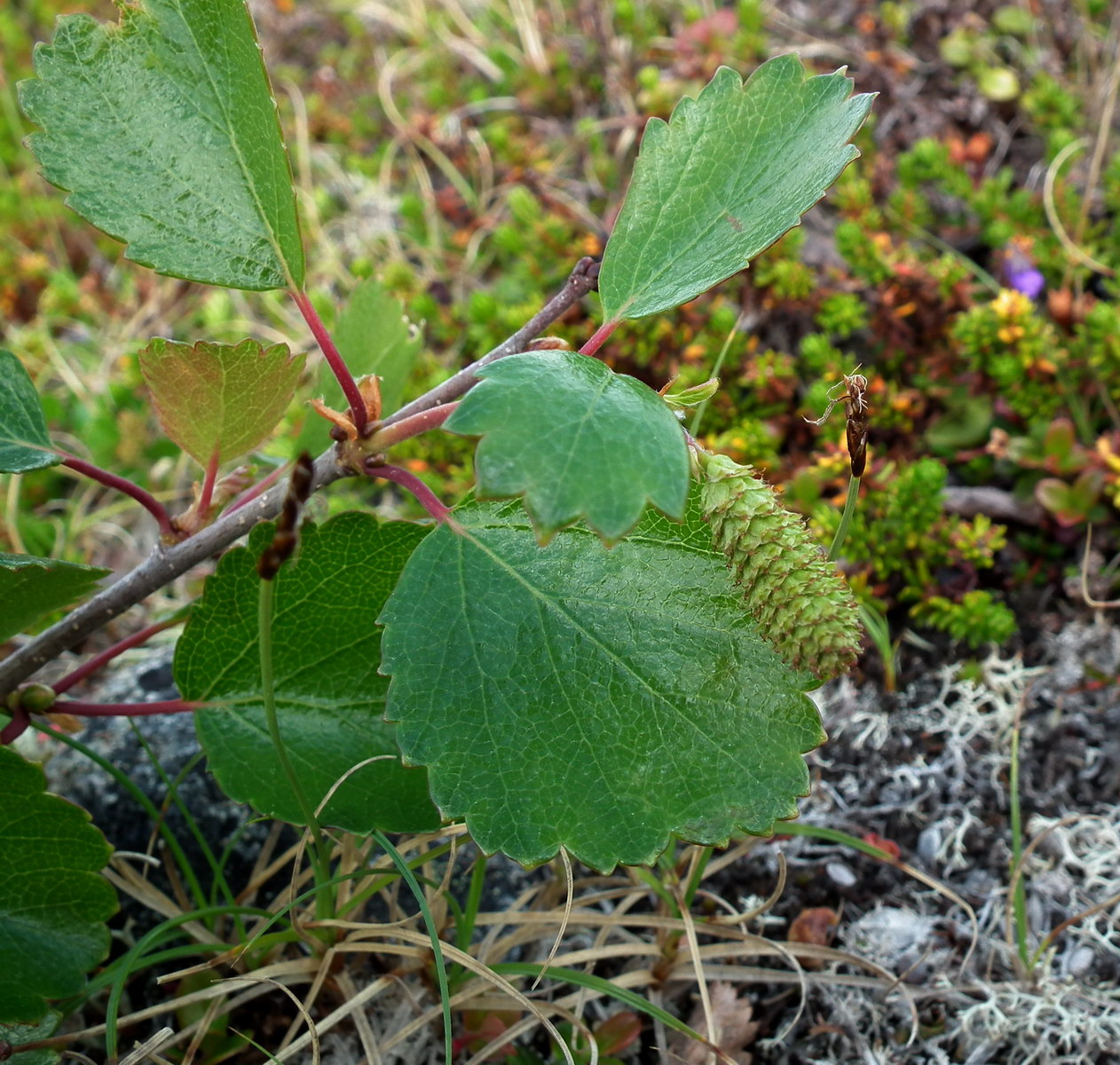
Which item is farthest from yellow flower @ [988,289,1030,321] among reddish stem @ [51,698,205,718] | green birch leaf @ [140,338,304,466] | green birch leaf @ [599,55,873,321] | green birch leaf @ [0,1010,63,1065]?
green birch leaf @ [0,1010,63,1065]

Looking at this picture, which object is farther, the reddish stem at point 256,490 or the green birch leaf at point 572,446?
the reddish stem at point 256,490

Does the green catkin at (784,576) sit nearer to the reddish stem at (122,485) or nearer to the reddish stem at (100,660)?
the reddish stem at (122,485)

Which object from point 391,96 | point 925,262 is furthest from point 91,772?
point 391,96

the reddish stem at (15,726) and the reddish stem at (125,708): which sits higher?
the reddish stem at (15,726)

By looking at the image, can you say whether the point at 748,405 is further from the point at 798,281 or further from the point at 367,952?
the point at 367,952

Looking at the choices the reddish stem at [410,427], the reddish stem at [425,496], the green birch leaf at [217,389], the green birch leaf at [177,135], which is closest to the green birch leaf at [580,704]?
the reddish stem at [425,496]
